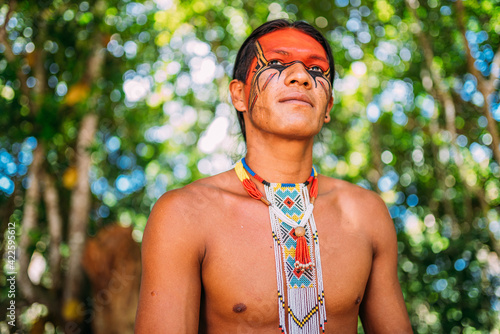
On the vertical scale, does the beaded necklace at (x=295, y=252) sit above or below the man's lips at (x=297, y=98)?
below

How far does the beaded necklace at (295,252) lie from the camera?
6.18 feet

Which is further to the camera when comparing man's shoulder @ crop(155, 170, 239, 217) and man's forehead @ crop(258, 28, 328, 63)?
man's forehead @ crop(258, 28, 328, 63)

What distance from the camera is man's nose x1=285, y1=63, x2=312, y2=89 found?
6.92 feet

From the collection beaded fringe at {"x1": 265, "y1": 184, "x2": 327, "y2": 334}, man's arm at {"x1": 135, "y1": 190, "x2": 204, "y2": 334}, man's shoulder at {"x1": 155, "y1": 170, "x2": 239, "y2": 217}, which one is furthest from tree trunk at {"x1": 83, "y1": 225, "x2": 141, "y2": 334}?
beaded fringe at {"x1": 265, "y1": 184, "x2": 327, "y2": 334}

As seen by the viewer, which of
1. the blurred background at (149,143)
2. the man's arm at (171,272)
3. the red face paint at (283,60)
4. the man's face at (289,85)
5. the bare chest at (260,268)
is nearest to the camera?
the man's arm at (171,272)

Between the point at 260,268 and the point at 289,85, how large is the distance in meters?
0.87

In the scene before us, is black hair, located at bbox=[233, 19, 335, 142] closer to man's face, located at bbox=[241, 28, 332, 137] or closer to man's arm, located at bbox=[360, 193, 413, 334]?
man's face, located at bbox=[241, 28, 332, 137]

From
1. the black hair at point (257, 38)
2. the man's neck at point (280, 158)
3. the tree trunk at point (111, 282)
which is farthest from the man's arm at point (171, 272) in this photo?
the tree trunk at point (111, 282)

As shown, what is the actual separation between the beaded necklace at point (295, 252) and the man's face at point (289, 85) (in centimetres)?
29

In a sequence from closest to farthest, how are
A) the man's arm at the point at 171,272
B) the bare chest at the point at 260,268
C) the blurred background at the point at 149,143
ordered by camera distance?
the man's arm at the point at 171,272 → the bare chest at the point at 260,268 → the blurred background at the point at 149,143

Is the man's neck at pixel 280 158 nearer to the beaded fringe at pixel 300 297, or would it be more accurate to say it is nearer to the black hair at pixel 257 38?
the beaded fringe at pixel 300 297

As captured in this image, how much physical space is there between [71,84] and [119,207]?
1.87 metres

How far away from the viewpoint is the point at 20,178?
4.45 metres

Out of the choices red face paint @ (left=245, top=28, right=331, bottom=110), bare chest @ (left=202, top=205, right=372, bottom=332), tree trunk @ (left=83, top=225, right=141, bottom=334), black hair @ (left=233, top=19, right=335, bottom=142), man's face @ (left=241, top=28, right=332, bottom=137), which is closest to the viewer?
bare chest @ (left=202, top=205, right=372, bottom=332)
